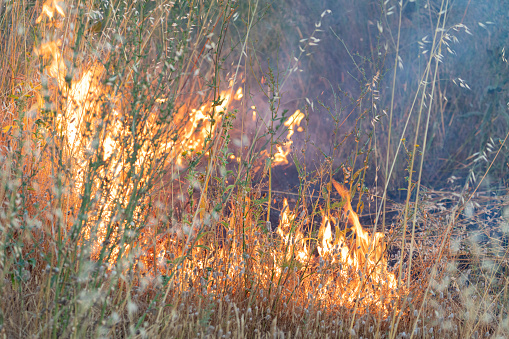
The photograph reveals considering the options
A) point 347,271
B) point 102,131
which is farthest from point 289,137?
point 102,131

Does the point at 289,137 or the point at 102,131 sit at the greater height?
the point at 102,131

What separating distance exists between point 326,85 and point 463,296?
189 centimetres

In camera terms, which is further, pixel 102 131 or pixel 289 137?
pixel 289 137

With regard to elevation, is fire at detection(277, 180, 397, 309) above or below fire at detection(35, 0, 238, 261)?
below

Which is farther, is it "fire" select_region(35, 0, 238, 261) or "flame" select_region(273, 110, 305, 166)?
"flame" select_region(273, 110, 305, 166)

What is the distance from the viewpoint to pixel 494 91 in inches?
124

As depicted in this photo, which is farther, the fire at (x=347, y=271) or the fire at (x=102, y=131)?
the fire at (x=347, y=271)

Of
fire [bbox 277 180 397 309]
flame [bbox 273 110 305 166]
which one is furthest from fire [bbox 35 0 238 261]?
fire [bbox 277 180 397 309]

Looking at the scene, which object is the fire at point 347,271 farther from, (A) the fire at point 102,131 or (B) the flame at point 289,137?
(A) the fire at point 102,131

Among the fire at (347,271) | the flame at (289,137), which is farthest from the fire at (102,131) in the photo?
the fire at (347,271)

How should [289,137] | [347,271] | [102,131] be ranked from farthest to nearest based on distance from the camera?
1. [289,137]
2. [347,271]
3. [102,131]

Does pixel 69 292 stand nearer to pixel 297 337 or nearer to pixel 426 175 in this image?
pixel 297 337

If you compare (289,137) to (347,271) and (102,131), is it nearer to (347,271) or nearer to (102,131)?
(347,271)

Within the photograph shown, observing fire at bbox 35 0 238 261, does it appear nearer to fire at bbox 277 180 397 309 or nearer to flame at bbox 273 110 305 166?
flame at bbox 273 110 305 166
